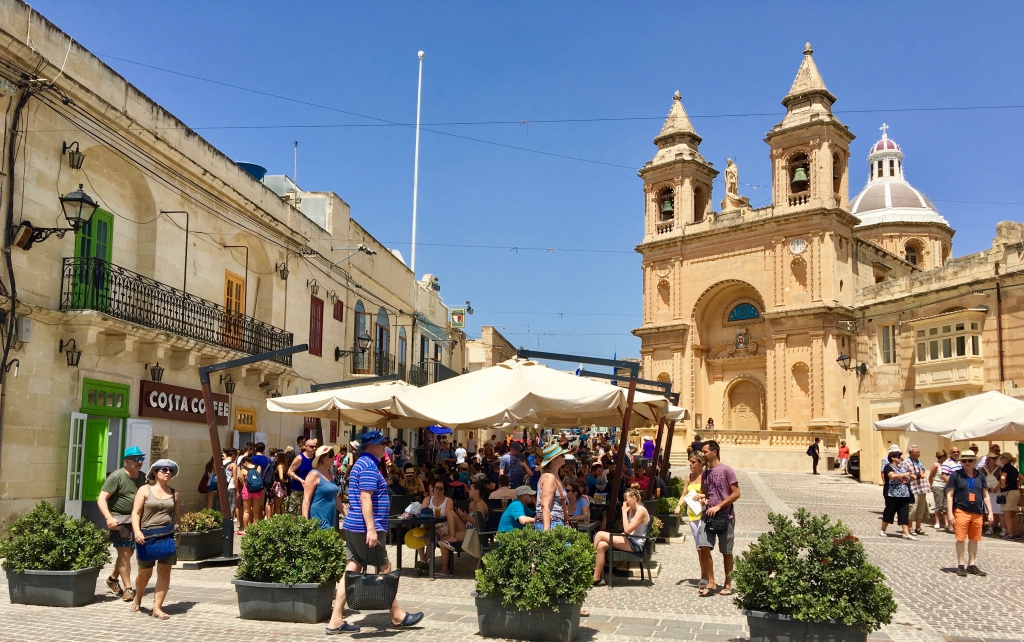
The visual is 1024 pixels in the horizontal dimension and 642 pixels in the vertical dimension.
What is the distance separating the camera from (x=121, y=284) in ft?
43.8

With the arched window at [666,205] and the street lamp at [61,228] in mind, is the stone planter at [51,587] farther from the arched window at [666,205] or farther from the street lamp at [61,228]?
the arched window at [666,205]

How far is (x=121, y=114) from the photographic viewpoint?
45.0ft

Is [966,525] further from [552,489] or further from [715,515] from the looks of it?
[552,489]

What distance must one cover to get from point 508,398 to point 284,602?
11.1 ft

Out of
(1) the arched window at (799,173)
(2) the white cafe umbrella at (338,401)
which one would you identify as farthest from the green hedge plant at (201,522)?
(1) the arched window at (799,173)

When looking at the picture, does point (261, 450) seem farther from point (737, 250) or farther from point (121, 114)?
point (737, 250)

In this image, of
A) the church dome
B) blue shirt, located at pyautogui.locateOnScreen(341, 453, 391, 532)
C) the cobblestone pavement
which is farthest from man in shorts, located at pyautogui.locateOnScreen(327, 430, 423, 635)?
the church dome

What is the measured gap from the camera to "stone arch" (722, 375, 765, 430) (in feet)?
145

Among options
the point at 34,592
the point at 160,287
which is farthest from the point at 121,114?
the point at 34,592

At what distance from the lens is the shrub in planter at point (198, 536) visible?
1011 cm

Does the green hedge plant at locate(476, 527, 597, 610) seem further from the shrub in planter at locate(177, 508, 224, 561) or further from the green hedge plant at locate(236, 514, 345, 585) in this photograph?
the shrub in planter at locate(177, 508, 224, 561)

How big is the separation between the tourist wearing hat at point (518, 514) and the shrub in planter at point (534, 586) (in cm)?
144

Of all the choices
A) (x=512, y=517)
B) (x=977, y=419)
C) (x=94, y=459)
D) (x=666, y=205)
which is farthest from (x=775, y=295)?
(x=512, y=517)

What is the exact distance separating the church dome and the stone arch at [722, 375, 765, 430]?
62.3 ft
